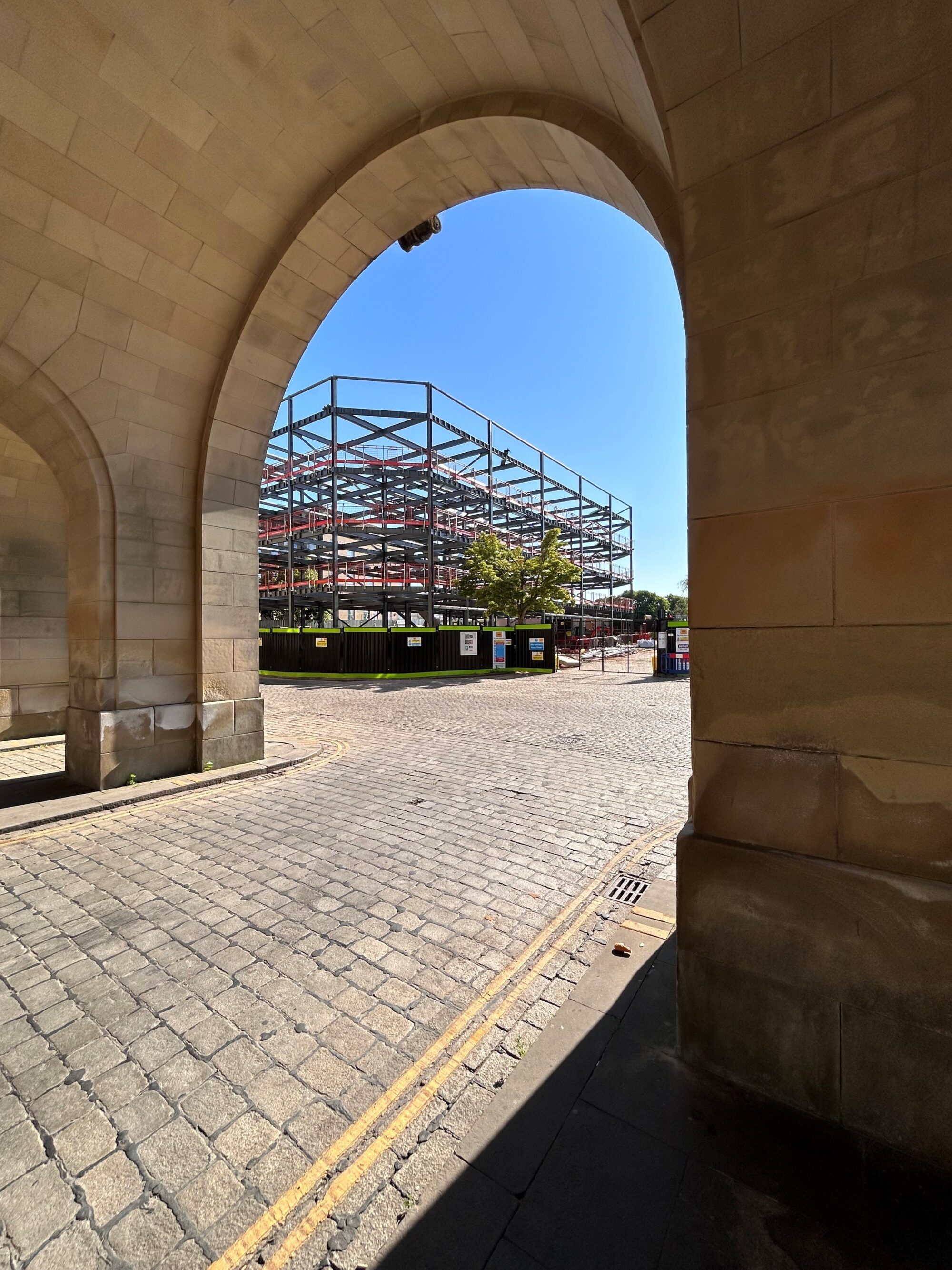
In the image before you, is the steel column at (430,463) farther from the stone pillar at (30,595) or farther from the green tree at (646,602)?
the green tree at (646,602)

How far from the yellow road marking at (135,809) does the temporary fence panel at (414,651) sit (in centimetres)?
1524

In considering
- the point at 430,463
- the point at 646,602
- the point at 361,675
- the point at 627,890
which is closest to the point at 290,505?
the point at 430,463

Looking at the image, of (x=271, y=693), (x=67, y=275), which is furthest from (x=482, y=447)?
(x=67, y=275)

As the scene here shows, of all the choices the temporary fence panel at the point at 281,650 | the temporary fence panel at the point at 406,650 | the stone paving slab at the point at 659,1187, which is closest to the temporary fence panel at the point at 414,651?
the temporary fence panel at the point at 406,650

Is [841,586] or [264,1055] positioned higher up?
[841,586]

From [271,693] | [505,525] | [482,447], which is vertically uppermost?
[482,447]

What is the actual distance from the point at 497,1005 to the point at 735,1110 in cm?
117

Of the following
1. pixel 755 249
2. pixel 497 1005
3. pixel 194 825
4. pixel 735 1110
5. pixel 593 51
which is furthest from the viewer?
pixel 194 825

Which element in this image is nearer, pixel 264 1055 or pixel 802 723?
pixel 802 723

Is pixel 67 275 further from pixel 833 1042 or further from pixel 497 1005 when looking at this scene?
pixel 833 1042

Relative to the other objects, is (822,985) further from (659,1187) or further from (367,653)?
(367,653)

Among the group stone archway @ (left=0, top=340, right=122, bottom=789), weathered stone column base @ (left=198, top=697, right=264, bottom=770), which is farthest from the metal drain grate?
stone archway @ (left=0, top=340, right=122, bottom=789)

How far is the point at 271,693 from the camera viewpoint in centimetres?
1827

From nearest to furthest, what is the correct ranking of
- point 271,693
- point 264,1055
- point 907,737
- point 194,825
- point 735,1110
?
point 907,737 → point 735,1110 → point 264,1055 → point 194,825 → point 271,693
